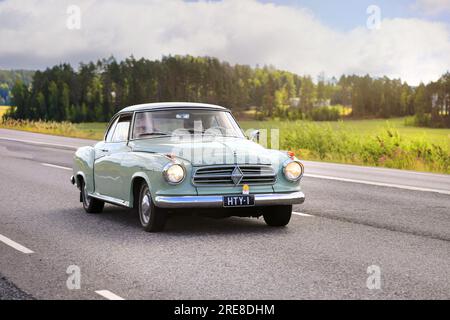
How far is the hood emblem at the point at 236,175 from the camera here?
9.06 m

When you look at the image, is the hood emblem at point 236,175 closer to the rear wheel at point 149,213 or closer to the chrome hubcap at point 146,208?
the rear wheel at point 149,213

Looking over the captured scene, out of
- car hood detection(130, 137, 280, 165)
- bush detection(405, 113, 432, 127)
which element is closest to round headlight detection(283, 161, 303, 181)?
car hood detection(130, 137, 280, 165)

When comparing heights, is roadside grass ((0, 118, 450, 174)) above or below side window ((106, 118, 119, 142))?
below

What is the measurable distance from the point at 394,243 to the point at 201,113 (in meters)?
3.23

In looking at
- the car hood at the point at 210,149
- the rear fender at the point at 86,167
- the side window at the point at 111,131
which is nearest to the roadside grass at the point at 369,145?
the rear fender at the point at 86,167

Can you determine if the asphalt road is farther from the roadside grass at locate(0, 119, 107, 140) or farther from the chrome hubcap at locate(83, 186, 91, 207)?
the roadside grass at locate(0, 119, 107, 140)

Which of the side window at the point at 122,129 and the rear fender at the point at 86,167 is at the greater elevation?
the side window at the point at 122,129

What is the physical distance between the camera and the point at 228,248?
8.36 m

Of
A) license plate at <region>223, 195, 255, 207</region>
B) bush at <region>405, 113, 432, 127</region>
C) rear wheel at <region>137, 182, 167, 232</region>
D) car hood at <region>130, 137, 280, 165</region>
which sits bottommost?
bush at <region>405, 113, 432, 127</region>

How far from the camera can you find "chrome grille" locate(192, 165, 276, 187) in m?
9.02

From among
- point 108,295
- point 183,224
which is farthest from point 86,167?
point 108,295

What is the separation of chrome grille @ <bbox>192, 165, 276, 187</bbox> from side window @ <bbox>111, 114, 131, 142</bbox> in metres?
1.94
